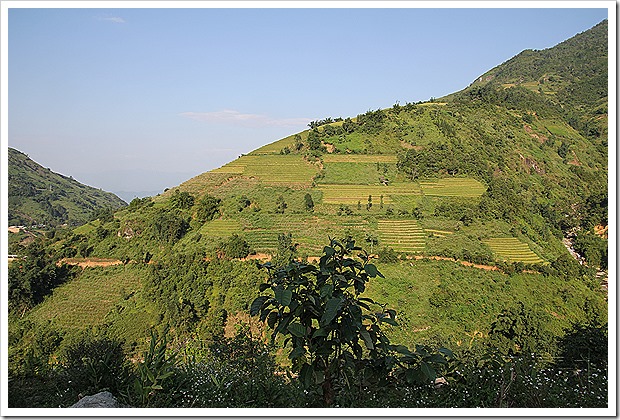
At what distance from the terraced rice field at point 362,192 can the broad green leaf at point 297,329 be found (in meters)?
16.6

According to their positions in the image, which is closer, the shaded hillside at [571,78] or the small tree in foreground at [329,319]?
the small tree in foreground at [329,319]

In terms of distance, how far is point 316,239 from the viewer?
→ 15867mm

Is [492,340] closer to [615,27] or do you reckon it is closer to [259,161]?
[615,27]

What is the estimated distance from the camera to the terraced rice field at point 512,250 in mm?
15180

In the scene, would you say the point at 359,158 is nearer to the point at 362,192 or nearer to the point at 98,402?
the point at 362,192

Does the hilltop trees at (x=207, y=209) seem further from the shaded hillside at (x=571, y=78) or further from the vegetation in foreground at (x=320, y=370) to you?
the shaded hillside at (x=571, y=78)

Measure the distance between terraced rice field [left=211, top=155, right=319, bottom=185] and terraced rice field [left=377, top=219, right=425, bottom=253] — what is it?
17.3ft

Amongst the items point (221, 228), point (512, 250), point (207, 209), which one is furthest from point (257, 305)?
point (207, 209)

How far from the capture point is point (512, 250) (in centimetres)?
1573

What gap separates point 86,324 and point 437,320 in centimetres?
1185

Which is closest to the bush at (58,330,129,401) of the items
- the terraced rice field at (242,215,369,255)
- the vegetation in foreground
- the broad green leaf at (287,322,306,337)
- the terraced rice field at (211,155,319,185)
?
the vegetation in foreground

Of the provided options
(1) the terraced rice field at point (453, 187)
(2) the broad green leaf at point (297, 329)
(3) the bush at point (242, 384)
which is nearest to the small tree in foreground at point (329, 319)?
(2) the broad green leaf at point (297, 329)

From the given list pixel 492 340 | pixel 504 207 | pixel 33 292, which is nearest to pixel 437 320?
pixel 492 340

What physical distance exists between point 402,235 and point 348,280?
48.3ft
